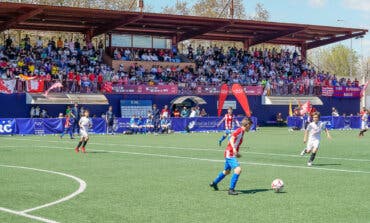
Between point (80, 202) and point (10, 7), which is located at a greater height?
point (10, 7)

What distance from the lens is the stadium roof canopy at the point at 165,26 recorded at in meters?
45.2

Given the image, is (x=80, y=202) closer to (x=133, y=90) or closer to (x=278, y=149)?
(x=278, y=149)

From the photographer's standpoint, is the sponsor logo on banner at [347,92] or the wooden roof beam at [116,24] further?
the sponsor logo on banner at [347,92]

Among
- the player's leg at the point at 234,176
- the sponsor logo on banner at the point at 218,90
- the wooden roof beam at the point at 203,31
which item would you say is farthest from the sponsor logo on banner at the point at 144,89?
the player's leg at the point at 234,176

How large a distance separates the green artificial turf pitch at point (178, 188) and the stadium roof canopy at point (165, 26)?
23623 millimetres


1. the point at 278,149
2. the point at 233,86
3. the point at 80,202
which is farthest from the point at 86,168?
the point at 233,86

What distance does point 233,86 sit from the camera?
49.5 meters

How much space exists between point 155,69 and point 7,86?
1300cm

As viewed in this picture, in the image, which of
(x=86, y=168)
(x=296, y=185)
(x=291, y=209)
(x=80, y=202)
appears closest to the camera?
(x=291, y=209)

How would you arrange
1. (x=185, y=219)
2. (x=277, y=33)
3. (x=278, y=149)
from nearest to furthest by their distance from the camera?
1. (x=185, y=219)
2. (x=278, y=149)
3. (x=277, y=33)

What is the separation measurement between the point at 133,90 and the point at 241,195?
108 feet

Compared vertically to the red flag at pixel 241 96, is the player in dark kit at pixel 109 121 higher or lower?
lower

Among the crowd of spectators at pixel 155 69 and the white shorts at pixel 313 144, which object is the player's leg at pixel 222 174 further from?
the crowd of spectators at pixel 155 69

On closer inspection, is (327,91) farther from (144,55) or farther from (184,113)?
(184,113)
